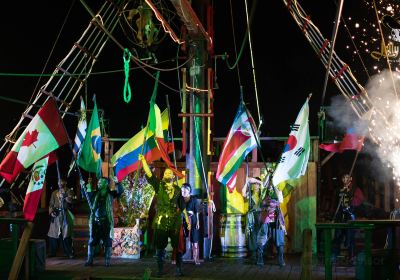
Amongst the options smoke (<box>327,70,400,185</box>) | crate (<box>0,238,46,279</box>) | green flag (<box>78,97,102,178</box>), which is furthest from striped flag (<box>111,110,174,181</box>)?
smoke (<box>327,70,400,185</box>)

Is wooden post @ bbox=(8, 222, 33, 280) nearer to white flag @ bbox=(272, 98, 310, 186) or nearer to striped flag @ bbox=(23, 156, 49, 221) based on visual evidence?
striped flag @ bbox=(23, 156, 49, 221)

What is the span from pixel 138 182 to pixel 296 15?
6.35 m

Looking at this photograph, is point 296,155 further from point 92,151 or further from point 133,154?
point 92,151

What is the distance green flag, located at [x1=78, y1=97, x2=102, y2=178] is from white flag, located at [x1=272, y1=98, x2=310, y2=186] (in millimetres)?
4322

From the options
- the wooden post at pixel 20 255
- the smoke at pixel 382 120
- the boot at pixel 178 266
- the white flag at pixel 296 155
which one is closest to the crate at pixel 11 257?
the wooden post at pixel 20 255

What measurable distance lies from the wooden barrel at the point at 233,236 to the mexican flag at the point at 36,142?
4.71 metres

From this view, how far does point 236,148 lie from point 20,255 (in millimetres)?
5720

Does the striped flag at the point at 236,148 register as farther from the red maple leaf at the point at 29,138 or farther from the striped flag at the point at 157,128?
the red maple leaf at the point at 29,138

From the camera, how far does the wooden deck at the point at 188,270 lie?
11406 millimetres

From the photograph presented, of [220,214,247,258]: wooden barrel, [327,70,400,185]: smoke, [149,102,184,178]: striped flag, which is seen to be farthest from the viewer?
[327,70,400,185]: smoke

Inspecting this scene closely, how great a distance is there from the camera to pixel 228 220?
1445 centimetres

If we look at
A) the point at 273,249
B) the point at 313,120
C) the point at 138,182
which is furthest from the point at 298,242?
the point at 313,120

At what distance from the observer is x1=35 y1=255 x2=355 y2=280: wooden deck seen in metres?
11.4

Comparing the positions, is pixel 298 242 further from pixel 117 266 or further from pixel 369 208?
pixel 117 266
